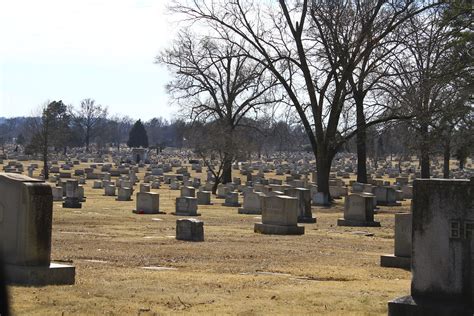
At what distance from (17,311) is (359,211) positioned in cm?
1980

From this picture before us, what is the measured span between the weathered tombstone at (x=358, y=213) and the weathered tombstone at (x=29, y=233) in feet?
57.1

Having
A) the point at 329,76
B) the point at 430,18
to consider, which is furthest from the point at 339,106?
the point at 430,18

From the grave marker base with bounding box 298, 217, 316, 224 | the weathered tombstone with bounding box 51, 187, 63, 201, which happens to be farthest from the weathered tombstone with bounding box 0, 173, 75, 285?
the weathered tombstone with bounding box 51, 187, 63, 201

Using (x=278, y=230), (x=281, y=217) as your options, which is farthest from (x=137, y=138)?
(x=278, y=230)

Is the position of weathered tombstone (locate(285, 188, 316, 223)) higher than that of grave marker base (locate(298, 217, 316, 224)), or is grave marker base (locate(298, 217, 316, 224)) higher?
weathered tombstone (locate(285, 188, 316, 223))

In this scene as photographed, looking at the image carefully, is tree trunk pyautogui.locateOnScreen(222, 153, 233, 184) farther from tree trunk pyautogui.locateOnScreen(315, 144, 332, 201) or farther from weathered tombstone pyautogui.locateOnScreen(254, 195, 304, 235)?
weathered tombstone pyautogui.locateOnScreen(254, 195, 304, 235)

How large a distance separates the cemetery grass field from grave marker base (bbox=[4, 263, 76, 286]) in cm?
25

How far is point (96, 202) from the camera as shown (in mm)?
37469

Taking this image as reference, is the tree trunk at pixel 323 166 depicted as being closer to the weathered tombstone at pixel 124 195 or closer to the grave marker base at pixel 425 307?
the weathered tombstone at pixel 124 195

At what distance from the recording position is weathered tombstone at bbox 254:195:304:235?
22.5m

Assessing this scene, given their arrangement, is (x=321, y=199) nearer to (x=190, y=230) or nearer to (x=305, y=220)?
(x=305, y=220)

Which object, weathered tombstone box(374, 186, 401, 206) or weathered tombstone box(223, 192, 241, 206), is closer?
weathered tombstone box(223, 192, 241, 206)

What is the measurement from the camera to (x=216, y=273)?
12.7m

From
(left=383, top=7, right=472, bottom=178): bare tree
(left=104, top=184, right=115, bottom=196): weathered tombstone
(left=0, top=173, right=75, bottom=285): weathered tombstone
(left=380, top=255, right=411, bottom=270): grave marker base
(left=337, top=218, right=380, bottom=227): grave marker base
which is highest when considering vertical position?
(left=383, top=7, right=472, bottom=178): bare tree
